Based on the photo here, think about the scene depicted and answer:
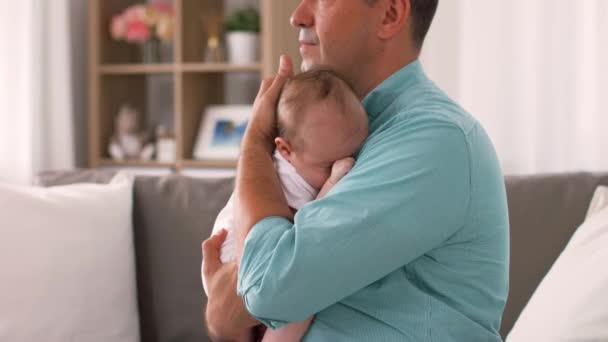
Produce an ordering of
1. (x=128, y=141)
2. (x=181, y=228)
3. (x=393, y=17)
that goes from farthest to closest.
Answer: (x=128, y=141)
(x=181, y=228)
(x=393, y=17)

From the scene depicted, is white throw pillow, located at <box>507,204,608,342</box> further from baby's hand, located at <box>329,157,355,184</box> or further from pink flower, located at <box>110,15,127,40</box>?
pink flower, located at <box>110,15,127,40</box>

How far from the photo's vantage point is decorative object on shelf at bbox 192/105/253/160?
154 inches

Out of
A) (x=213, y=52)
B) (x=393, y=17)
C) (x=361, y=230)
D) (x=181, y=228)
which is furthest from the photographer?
(x=213, y=52)

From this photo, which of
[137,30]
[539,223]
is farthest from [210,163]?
[539,223]

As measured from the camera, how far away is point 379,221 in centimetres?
110

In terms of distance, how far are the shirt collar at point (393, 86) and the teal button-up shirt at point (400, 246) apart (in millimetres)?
63

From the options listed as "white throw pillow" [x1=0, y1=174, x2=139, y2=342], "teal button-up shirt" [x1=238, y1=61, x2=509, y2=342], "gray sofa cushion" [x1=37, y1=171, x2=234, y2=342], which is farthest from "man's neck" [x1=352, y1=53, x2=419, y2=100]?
"white throw pillow" [x1=0, y1=174, x2=139, y2=342]

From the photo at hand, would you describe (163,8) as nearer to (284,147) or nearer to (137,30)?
(137,30)

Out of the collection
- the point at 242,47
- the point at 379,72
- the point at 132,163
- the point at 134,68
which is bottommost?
the point at 132,163

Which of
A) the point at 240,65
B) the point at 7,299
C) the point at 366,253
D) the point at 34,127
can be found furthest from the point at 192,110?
the point at 366,253

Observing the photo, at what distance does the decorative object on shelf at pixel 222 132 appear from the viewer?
12.8 ft

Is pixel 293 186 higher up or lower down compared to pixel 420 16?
lower down

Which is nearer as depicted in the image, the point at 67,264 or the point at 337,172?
the point at 337,172

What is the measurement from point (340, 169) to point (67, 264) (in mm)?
1241
